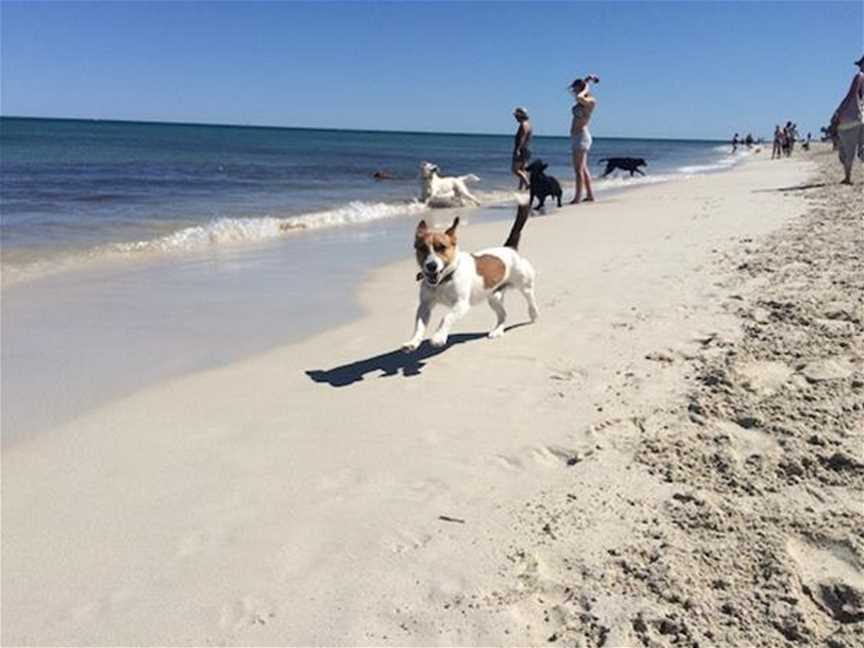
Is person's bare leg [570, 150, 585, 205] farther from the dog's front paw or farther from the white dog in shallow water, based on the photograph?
the dog's front paw

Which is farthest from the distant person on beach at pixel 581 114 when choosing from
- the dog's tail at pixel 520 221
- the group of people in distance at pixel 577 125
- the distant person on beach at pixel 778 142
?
the distant person on beach at pixel 778 142

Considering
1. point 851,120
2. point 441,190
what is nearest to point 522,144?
point 441,190

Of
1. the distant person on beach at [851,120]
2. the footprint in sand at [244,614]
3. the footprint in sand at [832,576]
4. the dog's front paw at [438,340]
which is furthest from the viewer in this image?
the distant person on beach at [851,120]

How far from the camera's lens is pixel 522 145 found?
41.3 feet

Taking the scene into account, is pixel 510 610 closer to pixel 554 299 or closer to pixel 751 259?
pixel 554 299

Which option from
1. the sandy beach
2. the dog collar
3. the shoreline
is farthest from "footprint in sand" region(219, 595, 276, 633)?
the dog collar

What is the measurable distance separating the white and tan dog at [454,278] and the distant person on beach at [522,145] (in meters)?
7.66

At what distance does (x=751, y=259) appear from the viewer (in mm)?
6516

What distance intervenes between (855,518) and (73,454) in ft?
10.3

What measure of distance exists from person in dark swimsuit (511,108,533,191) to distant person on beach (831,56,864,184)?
503 centimetres

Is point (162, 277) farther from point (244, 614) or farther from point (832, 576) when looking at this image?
point (832, 576)

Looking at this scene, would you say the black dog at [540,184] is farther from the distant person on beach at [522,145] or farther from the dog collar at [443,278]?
the dog collar at [443,278]

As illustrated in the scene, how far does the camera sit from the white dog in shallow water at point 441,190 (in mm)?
15344

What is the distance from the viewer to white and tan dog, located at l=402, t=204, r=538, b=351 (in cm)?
445
